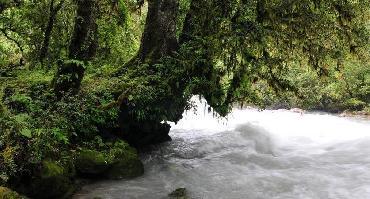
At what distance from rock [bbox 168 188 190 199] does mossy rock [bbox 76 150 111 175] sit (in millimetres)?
1382

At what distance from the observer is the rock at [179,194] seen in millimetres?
6732

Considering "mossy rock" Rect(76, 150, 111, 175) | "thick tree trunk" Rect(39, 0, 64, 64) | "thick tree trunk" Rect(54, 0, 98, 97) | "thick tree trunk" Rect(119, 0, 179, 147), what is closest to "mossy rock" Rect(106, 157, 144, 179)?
"mossy rock" Rect(76, 150, 111, 175)

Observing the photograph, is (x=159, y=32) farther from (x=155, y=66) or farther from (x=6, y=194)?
(x=6, y=194)

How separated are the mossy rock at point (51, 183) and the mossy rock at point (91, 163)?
0.91 metres

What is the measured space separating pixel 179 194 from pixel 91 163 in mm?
1691

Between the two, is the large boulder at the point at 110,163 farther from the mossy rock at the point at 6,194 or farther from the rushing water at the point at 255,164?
the mossy rock at the point at 6,194

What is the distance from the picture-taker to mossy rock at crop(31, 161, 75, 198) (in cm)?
584

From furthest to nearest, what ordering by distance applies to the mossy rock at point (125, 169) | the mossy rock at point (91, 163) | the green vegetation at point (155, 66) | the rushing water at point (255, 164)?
1. the mossy rock at point (125, 169)
2. the green vegetation at point (155, 66)
3. the mossy rock at point (91, 163)
4. the rushing water at point (255, 164)

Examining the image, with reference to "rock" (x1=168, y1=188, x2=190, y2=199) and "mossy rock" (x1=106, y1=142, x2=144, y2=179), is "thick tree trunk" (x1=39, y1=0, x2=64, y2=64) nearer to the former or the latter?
"mossy rock" (x1=106, y1=142, x2=144, y2=179)

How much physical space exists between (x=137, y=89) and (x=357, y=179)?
4.62 meters

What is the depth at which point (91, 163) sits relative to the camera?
23.9ft

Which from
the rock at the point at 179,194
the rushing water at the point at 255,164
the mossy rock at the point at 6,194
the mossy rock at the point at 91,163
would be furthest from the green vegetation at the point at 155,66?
the mossy rock at the point at 6,194

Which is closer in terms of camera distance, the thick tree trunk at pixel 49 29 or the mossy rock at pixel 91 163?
the mossy rock at pixel 91 163

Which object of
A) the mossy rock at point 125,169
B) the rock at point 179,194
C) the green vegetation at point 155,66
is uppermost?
the green vegetation at point 155,66
